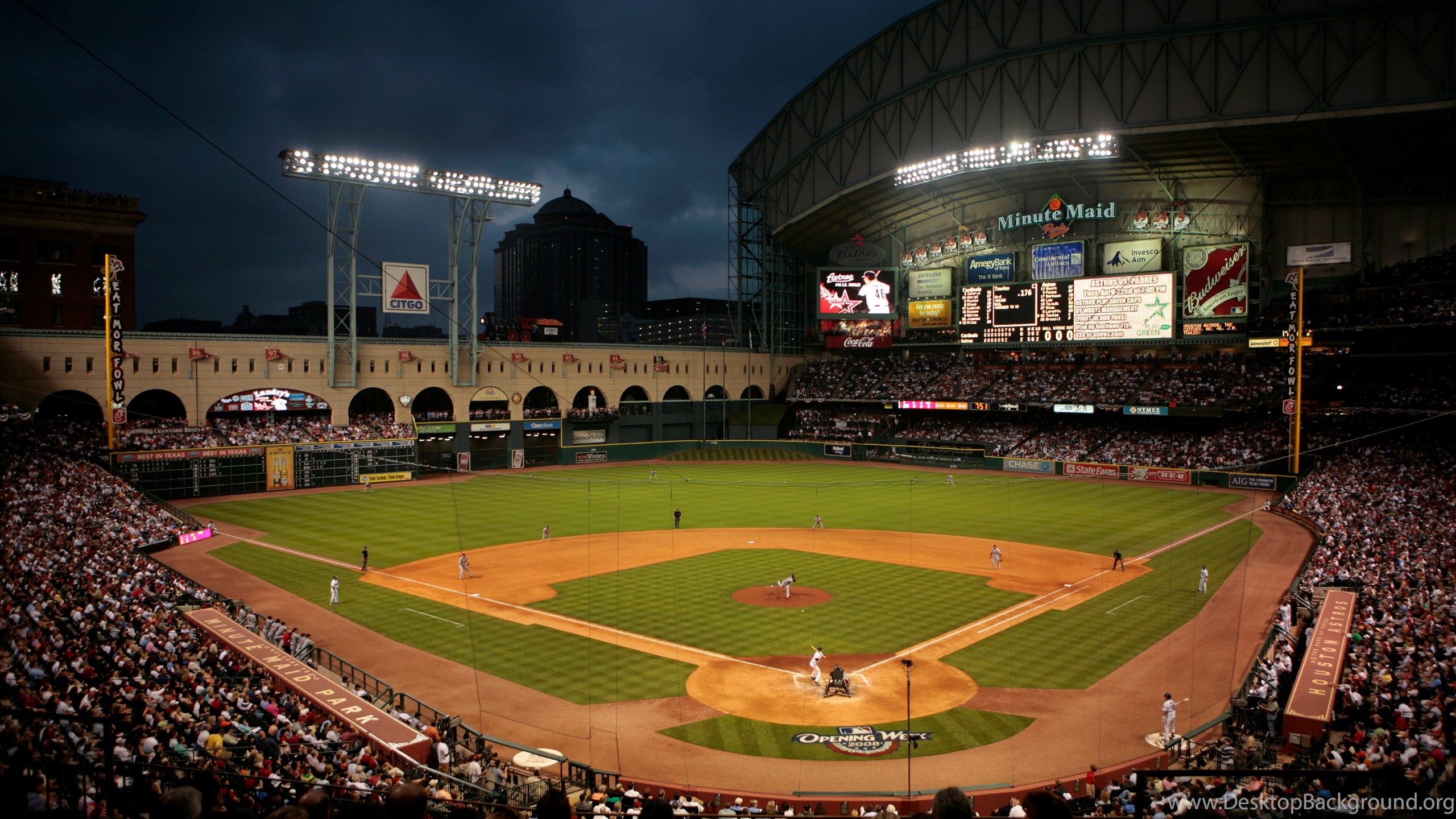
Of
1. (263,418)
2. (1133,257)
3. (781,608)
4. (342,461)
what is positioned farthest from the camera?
(1133,257)

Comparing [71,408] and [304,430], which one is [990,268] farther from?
[71,408]

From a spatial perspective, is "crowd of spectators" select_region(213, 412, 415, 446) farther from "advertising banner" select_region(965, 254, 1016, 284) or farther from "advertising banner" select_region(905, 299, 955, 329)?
"advertising banner" select_region(965, 254, 1016, 284)

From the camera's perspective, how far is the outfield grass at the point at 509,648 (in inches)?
832

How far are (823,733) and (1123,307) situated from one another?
54658 millimetres

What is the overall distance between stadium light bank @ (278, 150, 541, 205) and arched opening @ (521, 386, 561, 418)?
18638 millimetres

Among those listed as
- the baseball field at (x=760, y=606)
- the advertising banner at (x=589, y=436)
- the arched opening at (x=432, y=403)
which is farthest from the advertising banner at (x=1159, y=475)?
the arched opening at (x=432, y=403)

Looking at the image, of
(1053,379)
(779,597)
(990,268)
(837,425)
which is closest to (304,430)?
(779,597)

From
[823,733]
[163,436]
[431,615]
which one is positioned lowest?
[823,733]

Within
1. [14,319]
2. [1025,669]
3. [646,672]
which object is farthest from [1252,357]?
[14,319]

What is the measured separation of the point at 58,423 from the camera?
4819 centimetres

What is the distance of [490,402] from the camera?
7612 cm

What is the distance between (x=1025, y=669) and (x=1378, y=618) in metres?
8.73

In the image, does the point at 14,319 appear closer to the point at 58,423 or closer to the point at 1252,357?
the point at 58,423

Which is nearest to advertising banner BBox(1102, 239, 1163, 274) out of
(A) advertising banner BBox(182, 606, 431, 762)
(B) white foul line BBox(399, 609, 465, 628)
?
(B) white foul line BBox(399, 609, 465, 628)
